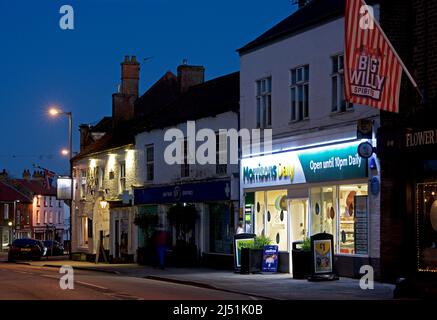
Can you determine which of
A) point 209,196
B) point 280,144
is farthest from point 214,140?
point 280,144

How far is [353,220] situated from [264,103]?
6882 millimetres

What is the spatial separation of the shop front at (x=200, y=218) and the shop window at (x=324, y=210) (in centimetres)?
537

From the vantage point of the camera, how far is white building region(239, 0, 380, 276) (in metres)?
26.2

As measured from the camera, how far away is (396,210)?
2434 cm

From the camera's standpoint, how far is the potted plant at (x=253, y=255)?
30078 mm

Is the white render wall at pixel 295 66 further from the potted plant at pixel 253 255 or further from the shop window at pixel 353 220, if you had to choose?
the potted plant at pixel 253 255

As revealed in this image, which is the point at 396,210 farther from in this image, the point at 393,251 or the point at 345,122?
the point at 345,122

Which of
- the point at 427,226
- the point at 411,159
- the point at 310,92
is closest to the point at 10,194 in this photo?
the point at 310,92

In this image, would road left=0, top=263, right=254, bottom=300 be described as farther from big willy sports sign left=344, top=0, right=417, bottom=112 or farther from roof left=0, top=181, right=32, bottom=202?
roof left=0, top=181, right=32, bottom=202

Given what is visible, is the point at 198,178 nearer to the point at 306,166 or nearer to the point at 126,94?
the point at 306,166

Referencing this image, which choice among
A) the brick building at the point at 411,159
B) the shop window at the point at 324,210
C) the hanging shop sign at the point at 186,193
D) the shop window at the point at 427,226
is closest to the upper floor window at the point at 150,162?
the hanging shop sign at the point at 186,193

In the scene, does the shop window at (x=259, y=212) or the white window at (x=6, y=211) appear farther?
the white window at (x=6, y=211)

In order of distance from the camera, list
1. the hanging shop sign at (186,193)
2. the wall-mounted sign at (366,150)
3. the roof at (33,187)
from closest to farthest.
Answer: the wall-mounted sign at (366,150) → the hanging shop sign at (186,193) → the roof at (33,187)

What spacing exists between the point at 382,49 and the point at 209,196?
1476cm
